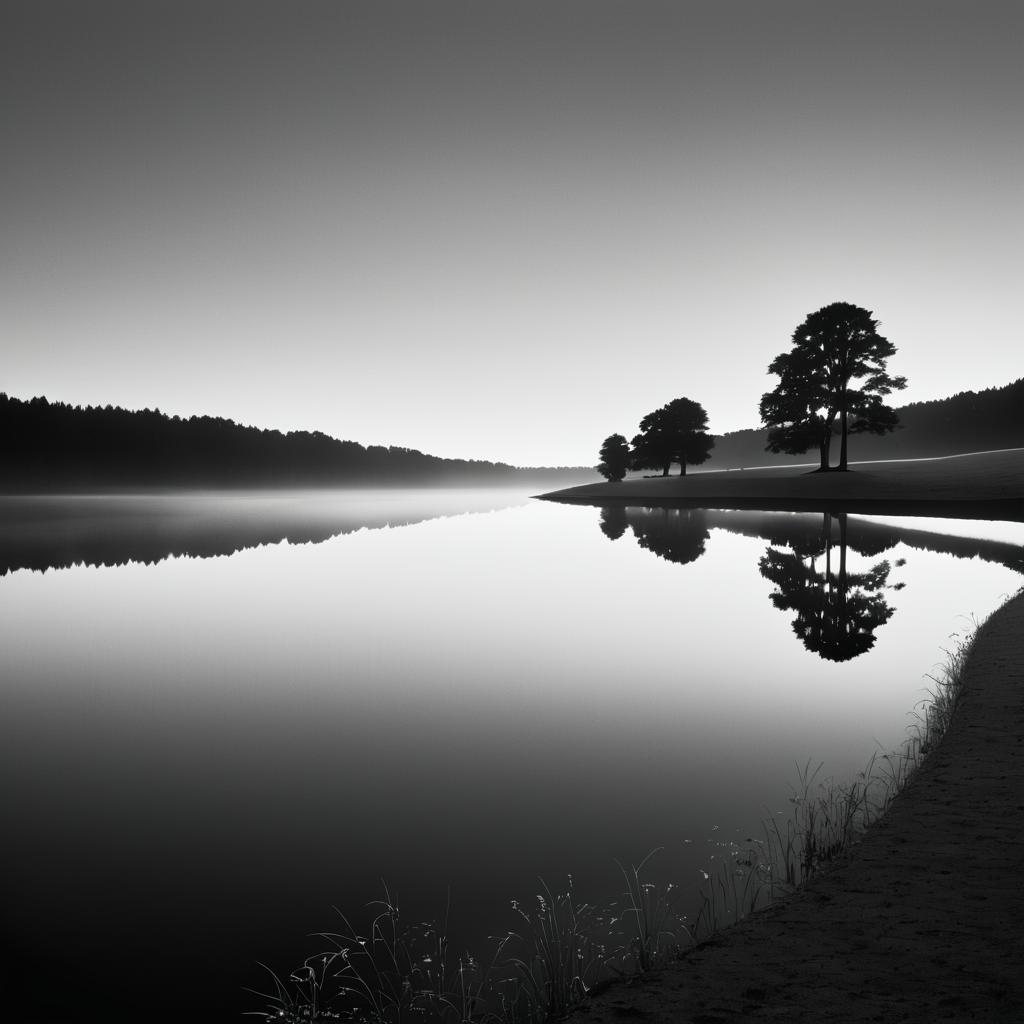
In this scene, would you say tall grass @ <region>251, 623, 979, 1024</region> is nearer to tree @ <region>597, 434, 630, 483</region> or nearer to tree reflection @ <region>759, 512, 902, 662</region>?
tree reflection @ <region>759, 512, 902, 662</region>

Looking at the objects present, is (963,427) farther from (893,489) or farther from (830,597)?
(830,597)

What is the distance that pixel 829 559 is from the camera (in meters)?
23.3

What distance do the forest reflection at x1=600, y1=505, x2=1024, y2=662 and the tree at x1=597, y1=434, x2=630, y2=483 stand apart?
2440 inches

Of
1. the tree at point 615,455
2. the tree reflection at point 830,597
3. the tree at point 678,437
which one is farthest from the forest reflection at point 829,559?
the tree at point 615,455

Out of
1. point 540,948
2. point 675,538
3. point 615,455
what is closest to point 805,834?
point 540,948

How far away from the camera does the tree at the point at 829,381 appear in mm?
55969

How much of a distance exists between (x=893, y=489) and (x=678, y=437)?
139 ft

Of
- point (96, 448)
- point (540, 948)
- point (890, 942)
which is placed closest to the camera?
point (890, 942)

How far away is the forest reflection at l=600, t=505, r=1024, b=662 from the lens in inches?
524

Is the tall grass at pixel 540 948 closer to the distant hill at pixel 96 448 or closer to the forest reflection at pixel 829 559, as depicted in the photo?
the forest reflection at pixel 829 559

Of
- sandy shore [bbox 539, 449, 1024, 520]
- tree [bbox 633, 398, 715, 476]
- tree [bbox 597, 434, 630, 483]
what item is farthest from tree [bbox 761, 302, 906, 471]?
tree [bbox 597, 434, 630, 483]

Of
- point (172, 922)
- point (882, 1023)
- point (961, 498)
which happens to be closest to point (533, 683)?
point (172, 922)

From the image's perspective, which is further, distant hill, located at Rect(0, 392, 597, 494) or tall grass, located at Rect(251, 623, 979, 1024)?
distant hill, located at Rect(0, 392, 597, 494)

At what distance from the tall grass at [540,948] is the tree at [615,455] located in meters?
102
